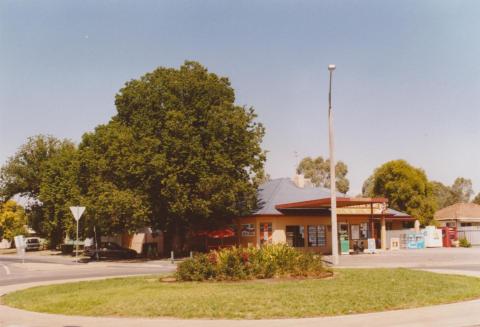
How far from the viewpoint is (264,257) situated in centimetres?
1775

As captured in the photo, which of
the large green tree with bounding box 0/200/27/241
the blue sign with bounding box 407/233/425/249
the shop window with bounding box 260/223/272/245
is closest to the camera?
the shop window with bounding box 260/223/272/245

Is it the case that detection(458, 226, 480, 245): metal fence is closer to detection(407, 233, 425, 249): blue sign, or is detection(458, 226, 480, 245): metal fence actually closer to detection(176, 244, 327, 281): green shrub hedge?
detection(407, 233, 425, 249): blue sign

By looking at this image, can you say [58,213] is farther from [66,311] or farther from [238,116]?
[66,311]

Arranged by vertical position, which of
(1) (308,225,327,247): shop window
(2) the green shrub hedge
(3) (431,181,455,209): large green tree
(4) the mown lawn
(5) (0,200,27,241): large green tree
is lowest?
(4) the mown lawn

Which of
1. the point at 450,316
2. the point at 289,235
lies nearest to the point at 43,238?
the point at 289,235

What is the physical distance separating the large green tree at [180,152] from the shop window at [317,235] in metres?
5.10

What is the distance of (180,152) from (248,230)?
30.0 feet

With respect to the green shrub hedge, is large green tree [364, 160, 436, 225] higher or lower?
higher

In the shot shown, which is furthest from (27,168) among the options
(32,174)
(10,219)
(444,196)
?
(444,196)

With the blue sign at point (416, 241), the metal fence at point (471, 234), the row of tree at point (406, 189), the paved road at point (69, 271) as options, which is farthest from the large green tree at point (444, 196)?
the paved road at point (69, 271)

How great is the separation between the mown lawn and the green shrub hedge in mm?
768

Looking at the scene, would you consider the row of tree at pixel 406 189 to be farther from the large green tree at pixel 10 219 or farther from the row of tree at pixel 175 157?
the large green tree at pixel 10 219

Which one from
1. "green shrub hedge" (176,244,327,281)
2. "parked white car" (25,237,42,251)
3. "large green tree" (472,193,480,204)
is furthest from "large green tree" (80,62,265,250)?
"large green tree" (472,193,480,204)

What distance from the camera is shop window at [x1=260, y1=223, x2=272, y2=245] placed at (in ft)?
125
